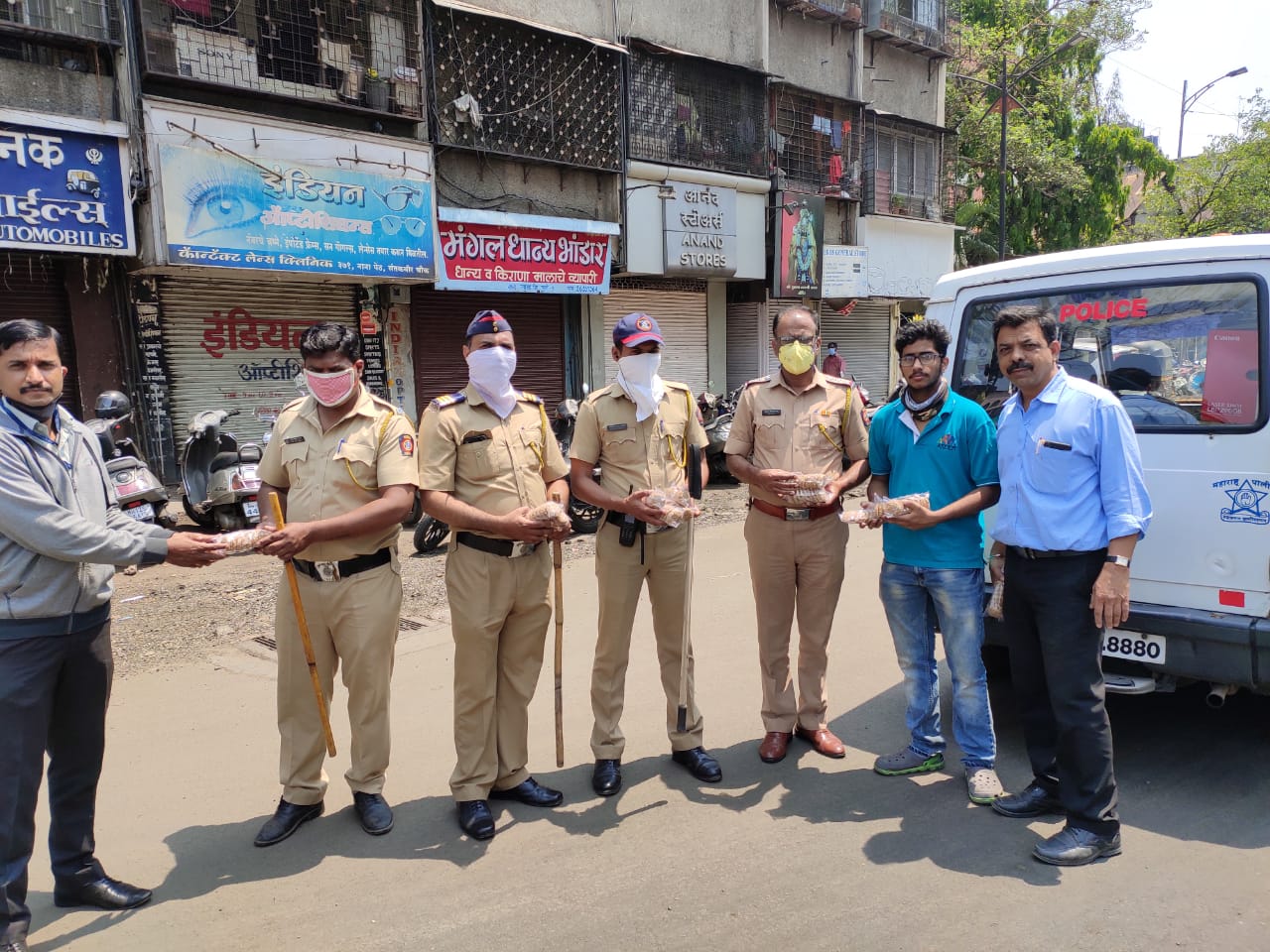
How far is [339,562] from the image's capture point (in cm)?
341

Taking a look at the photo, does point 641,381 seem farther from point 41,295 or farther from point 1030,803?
point 41,295

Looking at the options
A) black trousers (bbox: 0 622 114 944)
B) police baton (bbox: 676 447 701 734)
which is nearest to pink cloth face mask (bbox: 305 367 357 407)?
black trousers (bbox: 0 622 114 944)

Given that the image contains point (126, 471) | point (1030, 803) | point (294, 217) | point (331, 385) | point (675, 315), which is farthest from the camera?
point (675, 315)

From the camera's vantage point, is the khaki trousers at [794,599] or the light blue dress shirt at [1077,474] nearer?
the light blue dress shirt at [1077,474]

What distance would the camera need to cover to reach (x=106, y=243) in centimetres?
916

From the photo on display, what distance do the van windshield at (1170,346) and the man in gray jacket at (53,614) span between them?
3688mm

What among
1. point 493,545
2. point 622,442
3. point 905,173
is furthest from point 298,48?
point 905,173

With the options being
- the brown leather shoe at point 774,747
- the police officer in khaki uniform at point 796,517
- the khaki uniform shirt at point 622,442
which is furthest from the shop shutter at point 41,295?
the brown leather shoe at point 774,747

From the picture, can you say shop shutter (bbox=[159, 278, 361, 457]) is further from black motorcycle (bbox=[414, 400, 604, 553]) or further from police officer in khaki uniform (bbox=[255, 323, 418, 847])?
police officer in khaki uniform (bbox=[255, 323, 418, 847])

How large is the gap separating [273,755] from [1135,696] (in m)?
4.24

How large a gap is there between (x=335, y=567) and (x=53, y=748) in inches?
41.1

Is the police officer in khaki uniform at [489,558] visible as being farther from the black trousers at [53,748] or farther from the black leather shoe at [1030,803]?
the black leather shoe at [1030,803]

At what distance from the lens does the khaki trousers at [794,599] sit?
13.3 ft

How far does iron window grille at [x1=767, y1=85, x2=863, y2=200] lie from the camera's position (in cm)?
1683
